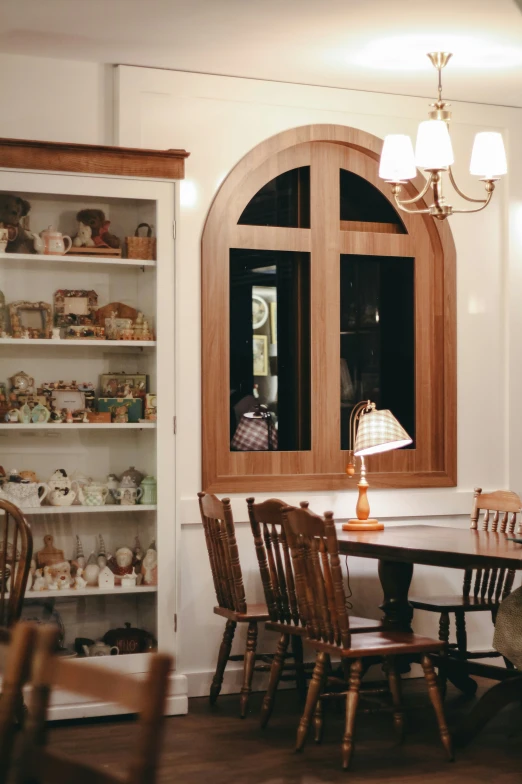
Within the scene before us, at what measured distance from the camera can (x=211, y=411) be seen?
455 cm

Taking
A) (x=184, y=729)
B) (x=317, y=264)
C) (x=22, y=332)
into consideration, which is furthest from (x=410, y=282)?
(x=184, y=729)

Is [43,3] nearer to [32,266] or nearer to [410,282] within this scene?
[32,266]

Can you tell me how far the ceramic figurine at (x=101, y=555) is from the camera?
4.14 metres

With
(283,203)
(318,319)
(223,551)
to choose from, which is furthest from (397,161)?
(223,551)

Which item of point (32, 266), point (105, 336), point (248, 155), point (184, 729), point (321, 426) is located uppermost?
point (248, 155)

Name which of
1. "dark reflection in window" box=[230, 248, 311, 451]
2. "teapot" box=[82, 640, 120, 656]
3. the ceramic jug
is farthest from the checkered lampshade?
"teapot" box=[82, 640, 120, 656]

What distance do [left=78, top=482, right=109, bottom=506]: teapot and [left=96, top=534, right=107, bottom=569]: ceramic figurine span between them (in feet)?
0.47

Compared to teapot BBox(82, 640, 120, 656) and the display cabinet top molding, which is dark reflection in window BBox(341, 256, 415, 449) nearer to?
the display cabinet top molding

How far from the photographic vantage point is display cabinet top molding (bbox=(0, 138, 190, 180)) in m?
4.02

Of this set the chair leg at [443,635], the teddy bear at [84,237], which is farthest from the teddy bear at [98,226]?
the chair leg at [443,635]

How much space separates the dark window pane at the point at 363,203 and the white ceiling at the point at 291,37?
0.46 meters

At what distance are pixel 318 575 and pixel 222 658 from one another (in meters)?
1.07

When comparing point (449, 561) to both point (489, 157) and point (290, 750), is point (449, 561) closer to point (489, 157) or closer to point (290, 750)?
point (290, 750)

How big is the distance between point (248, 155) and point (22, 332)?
1.38 meters
